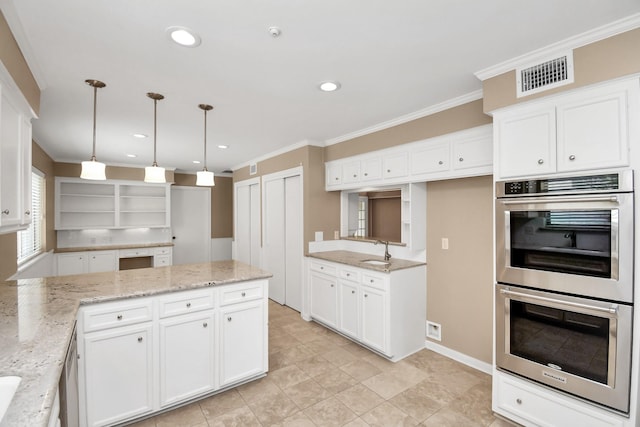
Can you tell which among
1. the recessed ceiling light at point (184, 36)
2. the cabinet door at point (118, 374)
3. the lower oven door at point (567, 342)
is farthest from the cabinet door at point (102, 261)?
the lower oven door at point (567, 342)

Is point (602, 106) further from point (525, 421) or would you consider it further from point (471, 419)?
point (471, 419)

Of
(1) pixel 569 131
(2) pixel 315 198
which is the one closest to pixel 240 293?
(2) pixel 315 198

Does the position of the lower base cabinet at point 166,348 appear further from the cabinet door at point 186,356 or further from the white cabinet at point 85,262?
the white cabinet at point 85,262

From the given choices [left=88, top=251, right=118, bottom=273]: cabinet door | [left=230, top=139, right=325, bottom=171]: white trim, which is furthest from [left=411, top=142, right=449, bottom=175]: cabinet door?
[left=88, top=251, right=118, bottom=273]: cabinet door

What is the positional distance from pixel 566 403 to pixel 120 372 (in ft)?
9.65

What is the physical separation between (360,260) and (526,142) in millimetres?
2141

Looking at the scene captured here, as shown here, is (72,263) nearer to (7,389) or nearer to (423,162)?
(7,389)

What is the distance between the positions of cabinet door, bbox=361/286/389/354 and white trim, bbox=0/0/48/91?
10.8ft

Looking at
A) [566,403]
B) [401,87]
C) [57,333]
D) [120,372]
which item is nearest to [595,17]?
[401,87]

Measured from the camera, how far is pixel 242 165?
6.30m

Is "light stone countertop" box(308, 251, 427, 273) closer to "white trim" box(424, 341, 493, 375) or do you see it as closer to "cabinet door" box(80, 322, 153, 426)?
"white trim" box(424, 341, 493, 375)

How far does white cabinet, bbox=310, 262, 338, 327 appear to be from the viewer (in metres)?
3.81

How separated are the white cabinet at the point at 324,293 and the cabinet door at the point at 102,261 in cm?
414

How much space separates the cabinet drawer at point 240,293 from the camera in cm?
254
